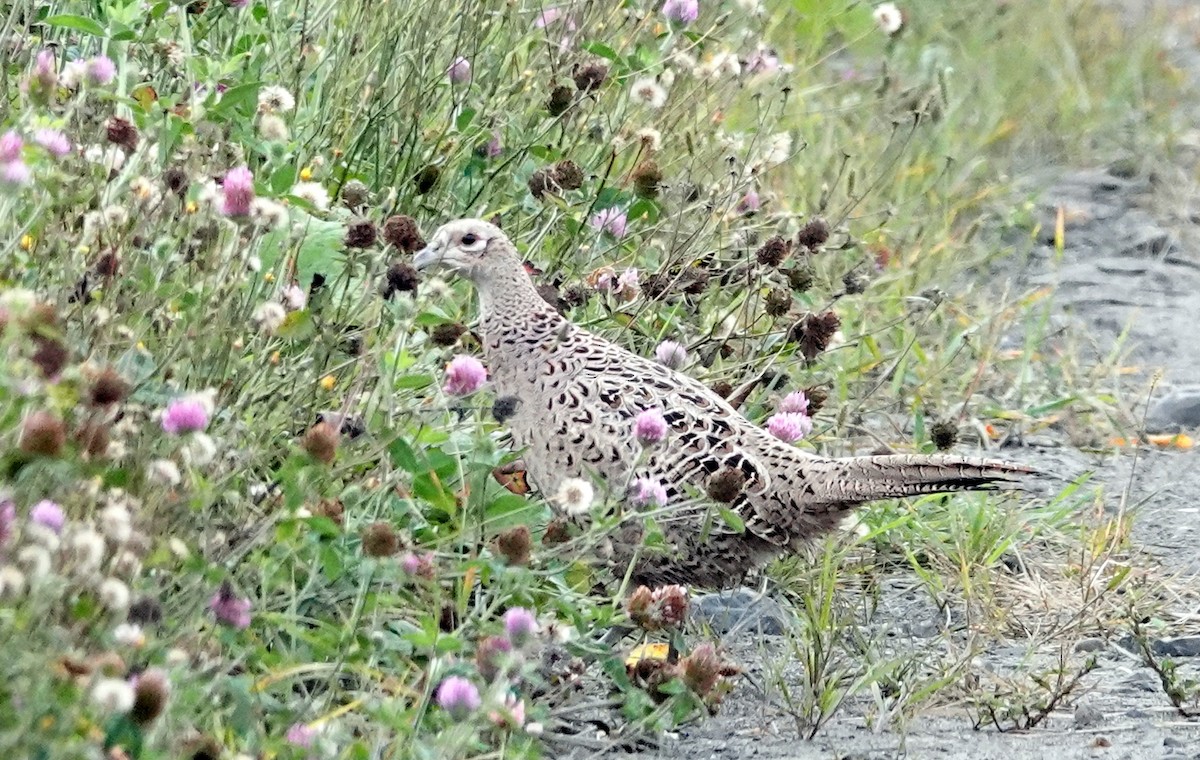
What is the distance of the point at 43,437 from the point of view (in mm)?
2234

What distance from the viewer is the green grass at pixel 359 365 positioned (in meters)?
2.49

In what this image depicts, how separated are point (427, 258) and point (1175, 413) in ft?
8.84

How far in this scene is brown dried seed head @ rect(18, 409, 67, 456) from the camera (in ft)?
7.33

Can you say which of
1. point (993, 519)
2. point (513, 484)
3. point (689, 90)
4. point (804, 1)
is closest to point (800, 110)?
point (804, 1)

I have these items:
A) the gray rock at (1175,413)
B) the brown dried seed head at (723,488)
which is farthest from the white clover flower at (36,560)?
the gray rock at (1175,413)

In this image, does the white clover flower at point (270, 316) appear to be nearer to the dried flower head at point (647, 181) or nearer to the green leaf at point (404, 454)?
the green leaf at point (404, 454)

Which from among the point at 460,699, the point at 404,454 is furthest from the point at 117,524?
the point at 404,454

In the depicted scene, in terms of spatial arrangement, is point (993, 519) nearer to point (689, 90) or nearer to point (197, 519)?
point (689, 90)

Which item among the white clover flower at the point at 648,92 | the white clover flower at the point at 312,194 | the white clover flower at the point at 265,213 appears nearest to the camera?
the white clover flower at the point at 265,213

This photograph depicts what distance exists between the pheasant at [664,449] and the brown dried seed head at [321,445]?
1088mm

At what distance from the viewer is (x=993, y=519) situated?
4.46 metres

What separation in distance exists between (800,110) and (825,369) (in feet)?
5.03

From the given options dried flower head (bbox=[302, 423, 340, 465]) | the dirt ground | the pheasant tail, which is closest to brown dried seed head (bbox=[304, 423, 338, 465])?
dried flower head (bbox=[302, 423, 340, 465])

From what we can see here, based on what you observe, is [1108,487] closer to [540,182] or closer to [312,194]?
[540,182]
